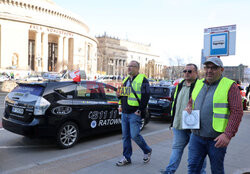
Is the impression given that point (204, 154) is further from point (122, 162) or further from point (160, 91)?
point (160, 91)

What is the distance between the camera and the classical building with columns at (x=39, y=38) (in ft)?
187

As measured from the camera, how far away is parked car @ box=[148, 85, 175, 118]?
9.98 meters

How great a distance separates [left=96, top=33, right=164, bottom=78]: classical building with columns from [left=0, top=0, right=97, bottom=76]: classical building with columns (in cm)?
1771

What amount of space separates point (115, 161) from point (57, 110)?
1910 millimetres

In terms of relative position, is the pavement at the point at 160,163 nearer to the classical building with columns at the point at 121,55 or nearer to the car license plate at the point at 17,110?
the car license plate at the point at 17,110

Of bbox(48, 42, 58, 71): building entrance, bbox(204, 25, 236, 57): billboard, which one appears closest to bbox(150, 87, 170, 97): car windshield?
bbox(204, 25, 236, 57): billboard

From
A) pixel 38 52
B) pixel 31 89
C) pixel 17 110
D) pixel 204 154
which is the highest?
pixel 38 52

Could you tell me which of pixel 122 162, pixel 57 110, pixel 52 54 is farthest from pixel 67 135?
pixel 52 54

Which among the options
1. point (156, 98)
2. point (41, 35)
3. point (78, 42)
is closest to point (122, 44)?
point (78, 42)

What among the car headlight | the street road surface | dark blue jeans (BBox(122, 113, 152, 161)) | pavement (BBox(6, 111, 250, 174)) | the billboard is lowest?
the street road surface

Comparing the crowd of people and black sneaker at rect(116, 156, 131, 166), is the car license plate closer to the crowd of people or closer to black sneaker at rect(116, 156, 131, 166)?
black sneaker at rect(116, 156, 131, 166)

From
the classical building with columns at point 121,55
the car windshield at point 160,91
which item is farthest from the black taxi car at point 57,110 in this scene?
the classical building with columns at point 121,55

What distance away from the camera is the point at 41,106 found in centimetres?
550

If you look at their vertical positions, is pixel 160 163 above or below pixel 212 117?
below
